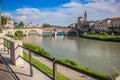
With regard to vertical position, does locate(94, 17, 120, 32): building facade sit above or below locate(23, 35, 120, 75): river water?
above

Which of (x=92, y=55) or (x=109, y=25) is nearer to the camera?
(x=92, y=55)

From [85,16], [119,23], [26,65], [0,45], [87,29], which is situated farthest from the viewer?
[85,16]

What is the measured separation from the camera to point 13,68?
6.36 metres

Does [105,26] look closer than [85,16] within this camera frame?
Yes

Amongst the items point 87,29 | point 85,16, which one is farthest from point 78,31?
point 85,16

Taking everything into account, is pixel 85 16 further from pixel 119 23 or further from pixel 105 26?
pixel 119 23

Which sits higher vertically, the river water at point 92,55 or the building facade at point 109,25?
the building facade at point 109,25

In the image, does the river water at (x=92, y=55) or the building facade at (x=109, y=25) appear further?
Result: the building facade at (x=109, y=25)

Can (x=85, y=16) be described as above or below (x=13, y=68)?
above

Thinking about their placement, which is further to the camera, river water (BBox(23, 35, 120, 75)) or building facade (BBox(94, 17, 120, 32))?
building facade (BBox(94, 17, 120, 32))

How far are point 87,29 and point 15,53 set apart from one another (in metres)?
96.7

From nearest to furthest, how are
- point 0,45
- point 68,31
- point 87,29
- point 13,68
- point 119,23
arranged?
1. point 13,68
2. point 0,45
3. point 119,23
4. point 87,29
5. point 68,31

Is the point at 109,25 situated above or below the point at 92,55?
above

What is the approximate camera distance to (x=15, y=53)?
6715 mm
